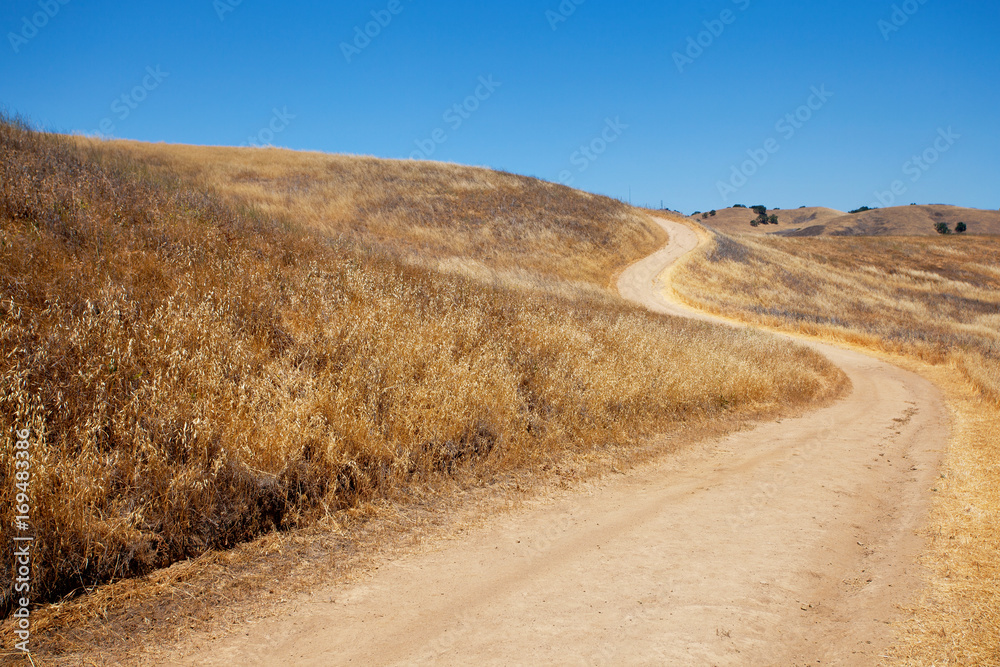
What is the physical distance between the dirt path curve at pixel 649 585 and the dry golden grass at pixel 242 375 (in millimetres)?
1062

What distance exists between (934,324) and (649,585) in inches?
1314

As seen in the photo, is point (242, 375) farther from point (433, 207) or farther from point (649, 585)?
point (433, 207)

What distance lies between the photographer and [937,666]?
3.20 meters

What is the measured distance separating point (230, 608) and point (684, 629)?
2972 mm

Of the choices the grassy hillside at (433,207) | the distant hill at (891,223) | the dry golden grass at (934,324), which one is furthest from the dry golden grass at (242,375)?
the distant hill at (891,223)

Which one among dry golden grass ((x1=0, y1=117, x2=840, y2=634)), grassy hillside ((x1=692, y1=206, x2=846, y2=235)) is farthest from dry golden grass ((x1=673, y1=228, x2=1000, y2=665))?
grassy hillside ((x1=692, y1=206, x2=846, y2=235))

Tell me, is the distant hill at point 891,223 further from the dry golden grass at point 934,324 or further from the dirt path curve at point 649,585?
the dirt path curve at point 649,585

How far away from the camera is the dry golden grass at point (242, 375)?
3939 mm

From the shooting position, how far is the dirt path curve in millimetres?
3244

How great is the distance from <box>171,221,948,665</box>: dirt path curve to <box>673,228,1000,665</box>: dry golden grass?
0.91 ft

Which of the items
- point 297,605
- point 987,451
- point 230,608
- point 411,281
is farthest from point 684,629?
point 987,451

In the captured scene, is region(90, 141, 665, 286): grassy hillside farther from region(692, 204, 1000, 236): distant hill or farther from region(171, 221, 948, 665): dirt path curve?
region(692, 204, 1000, 236): distant hill

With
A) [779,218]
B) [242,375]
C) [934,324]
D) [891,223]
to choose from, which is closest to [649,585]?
[242,375]

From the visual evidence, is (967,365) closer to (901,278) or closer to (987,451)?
(987,451)
